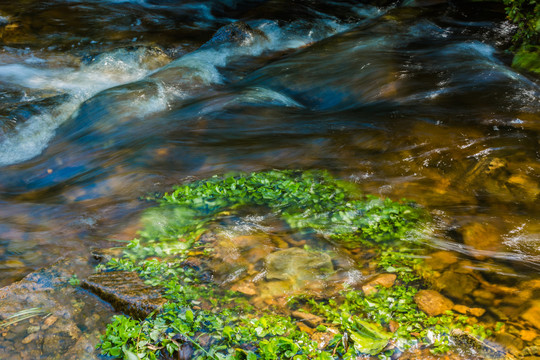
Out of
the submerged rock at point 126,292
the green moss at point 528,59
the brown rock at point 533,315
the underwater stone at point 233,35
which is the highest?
the green moss at point 528,59

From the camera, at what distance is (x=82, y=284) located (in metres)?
3.31

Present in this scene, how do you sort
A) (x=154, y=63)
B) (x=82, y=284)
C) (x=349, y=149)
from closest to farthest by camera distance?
1. (x=82, y=284)
2. (x=349, y=149)
3. (x=154, y=63)

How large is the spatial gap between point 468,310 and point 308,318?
1094 millimetres

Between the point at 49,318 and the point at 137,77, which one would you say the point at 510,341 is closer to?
the point at 49,318

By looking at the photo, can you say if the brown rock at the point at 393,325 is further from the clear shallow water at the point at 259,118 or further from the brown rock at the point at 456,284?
the clear shallow water at the point at 259,118

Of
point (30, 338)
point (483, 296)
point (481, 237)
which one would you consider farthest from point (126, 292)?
point (481, 237)

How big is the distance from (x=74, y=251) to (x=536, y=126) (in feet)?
18.4

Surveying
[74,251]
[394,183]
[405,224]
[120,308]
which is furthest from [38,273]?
[394,183]

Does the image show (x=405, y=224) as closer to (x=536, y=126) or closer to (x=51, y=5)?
(x=536, y=126)

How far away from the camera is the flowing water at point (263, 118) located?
13.9 ft

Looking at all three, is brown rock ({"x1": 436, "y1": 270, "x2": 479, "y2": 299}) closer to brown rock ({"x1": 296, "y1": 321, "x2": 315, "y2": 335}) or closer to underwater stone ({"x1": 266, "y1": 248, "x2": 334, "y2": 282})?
underwater stone ({"x1": 266, "y1": 248, "x2": 334, "y2": 282})

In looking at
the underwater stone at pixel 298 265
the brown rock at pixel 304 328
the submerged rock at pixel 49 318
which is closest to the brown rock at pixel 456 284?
the underwater stone at pixel 298 265

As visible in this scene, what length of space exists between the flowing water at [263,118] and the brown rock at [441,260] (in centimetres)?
11

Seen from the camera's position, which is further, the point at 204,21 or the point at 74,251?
the point at 204,21
